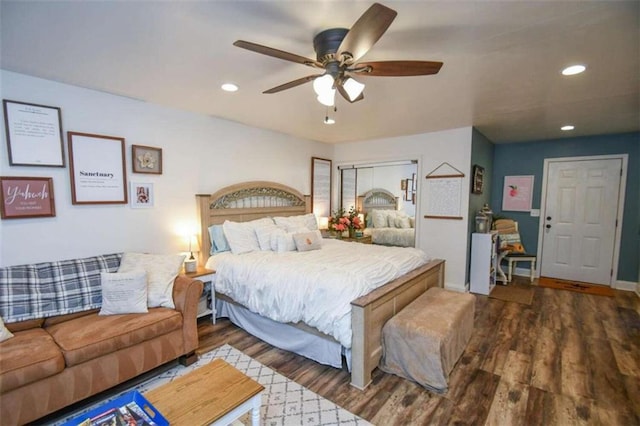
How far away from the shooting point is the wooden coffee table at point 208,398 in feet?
4.34

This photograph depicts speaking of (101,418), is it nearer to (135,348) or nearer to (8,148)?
(135,348)

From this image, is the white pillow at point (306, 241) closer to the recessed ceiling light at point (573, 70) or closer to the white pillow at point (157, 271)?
the white pillow at point (157, 271)

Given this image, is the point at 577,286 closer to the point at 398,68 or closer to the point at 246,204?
the point at 398,68

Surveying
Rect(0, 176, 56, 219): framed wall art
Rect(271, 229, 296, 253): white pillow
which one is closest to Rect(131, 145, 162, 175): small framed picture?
Rect(0, 176, 56, 219): framed wall art

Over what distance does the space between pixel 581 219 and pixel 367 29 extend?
17.8ft

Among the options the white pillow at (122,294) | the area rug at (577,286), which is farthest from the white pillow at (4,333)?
the area rug at (577,286)

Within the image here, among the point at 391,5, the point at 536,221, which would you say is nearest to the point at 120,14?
the point at 391,5

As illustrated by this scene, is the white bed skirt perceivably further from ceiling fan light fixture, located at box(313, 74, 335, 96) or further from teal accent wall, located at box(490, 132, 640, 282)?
teal accent wall, located at box(490, 132, 640, 282)

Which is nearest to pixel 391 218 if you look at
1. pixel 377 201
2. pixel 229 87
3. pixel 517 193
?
pixel 377 201

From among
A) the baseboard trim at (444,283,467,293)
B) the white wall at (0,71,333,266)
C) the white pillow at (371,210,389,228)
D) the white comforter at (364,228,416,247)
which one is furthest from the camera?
the white pillow at (371,210,389,228)

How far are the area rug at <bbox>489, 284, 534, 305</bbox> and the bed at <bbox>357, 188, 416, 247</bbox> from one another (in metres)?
1.40

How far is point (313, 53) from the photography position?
78.2 inches

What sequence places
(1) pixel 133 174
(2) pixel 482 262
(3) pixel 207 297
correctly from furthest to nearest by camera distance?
(2) pixel 482 262 < (3) pixel 207 297 < (1) pixel 133 174

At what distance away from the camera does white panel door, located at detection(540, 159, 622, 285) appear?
4504 millimetres
